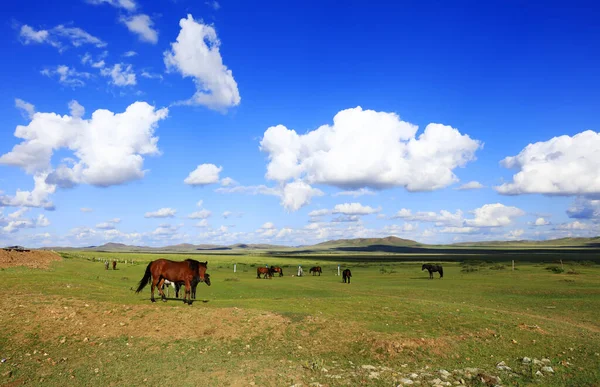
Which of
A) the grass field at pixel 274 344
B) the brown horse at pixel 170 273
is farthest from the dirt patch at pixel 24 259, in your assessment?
the brown horse at pixel 170 273

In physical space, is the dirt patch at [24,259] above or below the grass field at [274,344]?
above

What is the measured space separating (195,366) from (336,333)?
5.94 meters

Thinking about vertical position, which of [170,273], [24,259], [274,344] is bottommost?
[274,344]


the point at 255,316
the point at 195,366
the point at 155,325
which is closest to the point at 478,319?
the point at 255,316

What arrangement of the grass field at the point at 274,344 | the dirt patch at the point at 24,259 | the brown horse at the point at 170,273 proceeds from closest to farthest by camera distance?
1. the grass field at the point at 274,344
2. the brown horse at the point at 170,273
3. the dirt patch at the point at 24,259

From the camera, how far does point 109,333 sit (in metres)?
15.2

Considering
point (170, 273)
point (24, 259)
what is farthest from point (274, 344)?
point (24, 259)

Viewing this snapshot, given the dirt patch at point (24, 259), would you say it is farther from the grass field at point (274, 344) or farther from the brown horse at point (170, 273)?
the brown horse at point (170, 273)

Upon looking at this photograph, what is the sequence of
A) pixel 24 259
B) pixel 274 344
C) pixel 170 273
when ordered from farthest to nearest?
pixel 24 259, pixel 170 273, pixel 274 344

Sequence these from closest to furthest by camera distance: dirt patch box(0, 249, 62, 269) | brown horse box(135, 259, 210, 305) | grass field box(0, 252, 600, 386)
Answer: grass field box(0, 252, 600, 386), brown horse box(135, 259, 210, 305), dirt patch box(0, 249, 62, 269)

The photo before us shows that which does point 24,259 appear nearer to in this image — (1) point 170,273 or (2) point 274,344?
(1) point 170,273

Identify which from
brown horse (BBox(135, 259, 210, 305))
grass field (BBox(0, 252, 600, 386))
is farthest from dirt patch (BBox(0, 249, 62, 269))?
brown horse (BBox(135, 259, 210, 305))

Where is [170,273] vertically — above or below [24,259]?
below

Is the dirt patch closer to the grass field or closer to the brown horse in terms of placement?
the grass field
